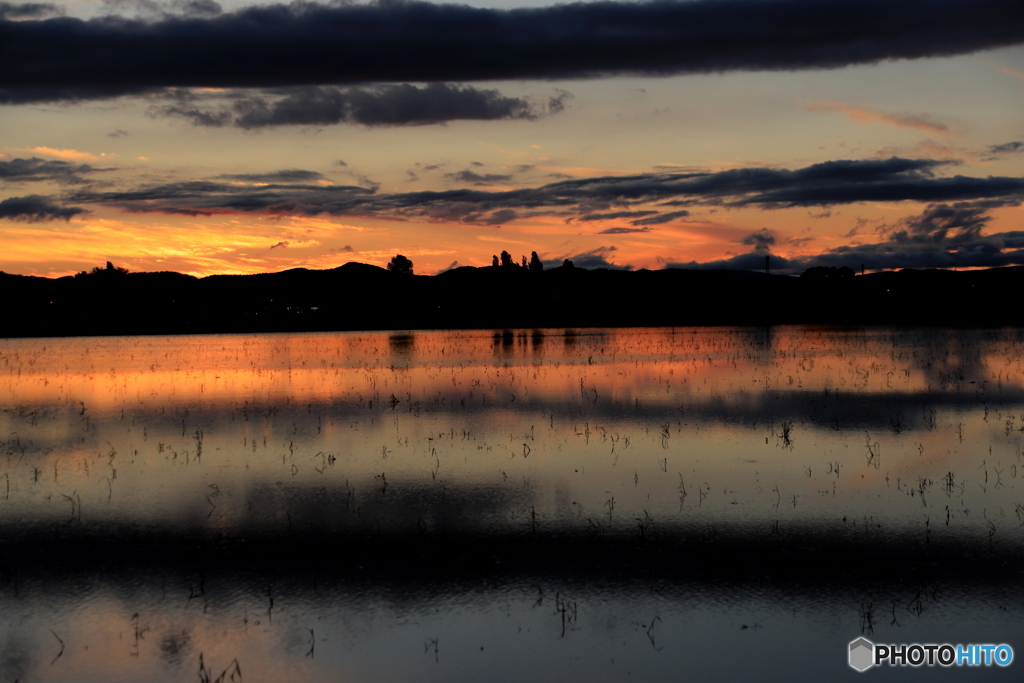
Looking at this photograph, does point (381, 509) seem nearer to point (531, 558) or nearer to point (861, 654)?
point (531, 558)

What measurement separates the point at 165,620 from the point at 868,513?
36.0 ft

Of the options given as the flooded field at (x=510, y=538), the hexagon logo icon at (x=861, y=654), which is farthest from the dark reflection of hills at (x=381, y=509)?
the hexagon logo icon at (x=861, y=654)

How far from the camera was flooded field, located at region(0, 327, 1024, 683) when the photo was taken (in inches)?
343

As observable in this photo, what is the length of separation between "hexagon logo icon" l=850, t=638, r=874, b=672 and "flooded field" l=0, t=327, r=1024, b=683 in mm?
166

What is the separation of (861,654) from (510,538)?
5.32 meters

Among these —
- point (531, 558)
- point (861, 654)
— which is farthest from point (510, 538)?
point (861, 654)

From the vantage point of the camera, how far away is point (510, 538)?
1218cm

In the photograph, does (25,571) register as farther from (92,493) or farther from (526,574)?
(526,574)

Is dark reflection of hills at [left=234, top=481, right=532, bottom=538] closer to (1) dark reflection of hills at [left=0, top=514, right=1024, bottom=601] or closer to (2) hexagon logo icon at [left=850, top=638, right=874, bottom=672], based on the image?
(1) dark reflection of hills at [left=0, top=514, right=1024, bottom=601]

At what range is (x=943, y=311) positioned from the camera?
463ft

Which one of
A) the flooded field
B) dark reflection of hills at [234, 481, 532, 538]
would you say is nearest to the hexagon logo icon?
the flooded field

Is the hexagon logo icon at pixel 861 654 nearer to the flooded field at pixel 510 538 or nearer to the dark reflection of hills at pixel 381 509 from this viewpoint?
the flooded field at pixel 510 538

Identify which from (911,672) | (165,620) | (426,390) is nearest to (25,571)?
(165,620)

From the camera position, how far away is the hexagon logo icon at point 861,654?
834 cm
